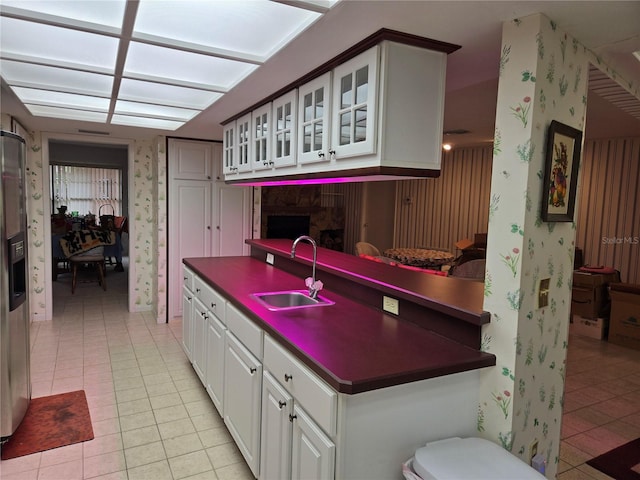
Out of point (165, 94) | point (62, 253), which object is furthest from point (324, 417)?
point (62, 253)

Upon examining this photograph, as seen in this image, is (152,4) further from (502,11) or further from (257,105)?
(257,105)

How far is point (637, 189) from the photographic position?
17.0ft

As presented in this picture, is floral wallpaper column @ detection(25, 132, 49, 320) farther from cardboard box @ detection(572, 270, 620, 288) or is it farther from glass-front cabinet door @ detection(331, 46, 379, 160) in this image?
cardboard box @ detection(572, 270, 620, 288)

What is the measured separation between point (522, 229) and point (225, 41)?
1572 mm

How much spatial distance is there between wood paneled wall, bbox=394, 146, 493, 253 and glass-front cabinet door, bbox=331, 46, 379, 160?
4.78m

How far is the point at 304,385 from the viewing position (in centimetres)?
170

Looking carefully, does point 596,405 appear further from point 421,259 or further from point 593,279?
point 421,259

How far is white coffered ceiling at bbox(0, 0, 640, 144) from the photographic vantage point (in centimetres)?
167

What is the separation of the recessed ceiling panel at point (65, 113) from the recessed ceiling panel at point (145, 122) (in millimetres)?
118

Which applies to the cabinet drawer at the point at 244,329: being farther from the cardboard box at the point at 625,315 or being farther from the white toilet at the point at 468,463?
the cardboard box at the point at 625,315

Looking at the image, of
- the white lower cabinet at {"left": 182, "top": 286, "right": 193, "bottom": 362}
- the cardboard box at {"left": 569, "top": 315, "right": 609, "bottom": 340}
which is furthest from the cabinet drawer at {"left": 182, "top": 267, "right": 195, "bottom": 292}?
the cardboard box at {"left": 569, "top": 315, "right": 609, "bottom": 340}

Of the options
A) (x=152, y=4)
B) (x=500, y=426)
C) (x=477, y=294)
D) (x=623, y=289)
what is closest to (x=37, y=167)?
(x=152, y=4)

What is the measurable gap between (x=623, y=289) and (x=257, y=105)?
430cm

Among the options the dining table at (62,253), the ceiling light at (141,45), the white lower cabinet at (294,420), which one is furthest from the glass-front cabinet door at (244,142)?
the dining table at (62,253)
